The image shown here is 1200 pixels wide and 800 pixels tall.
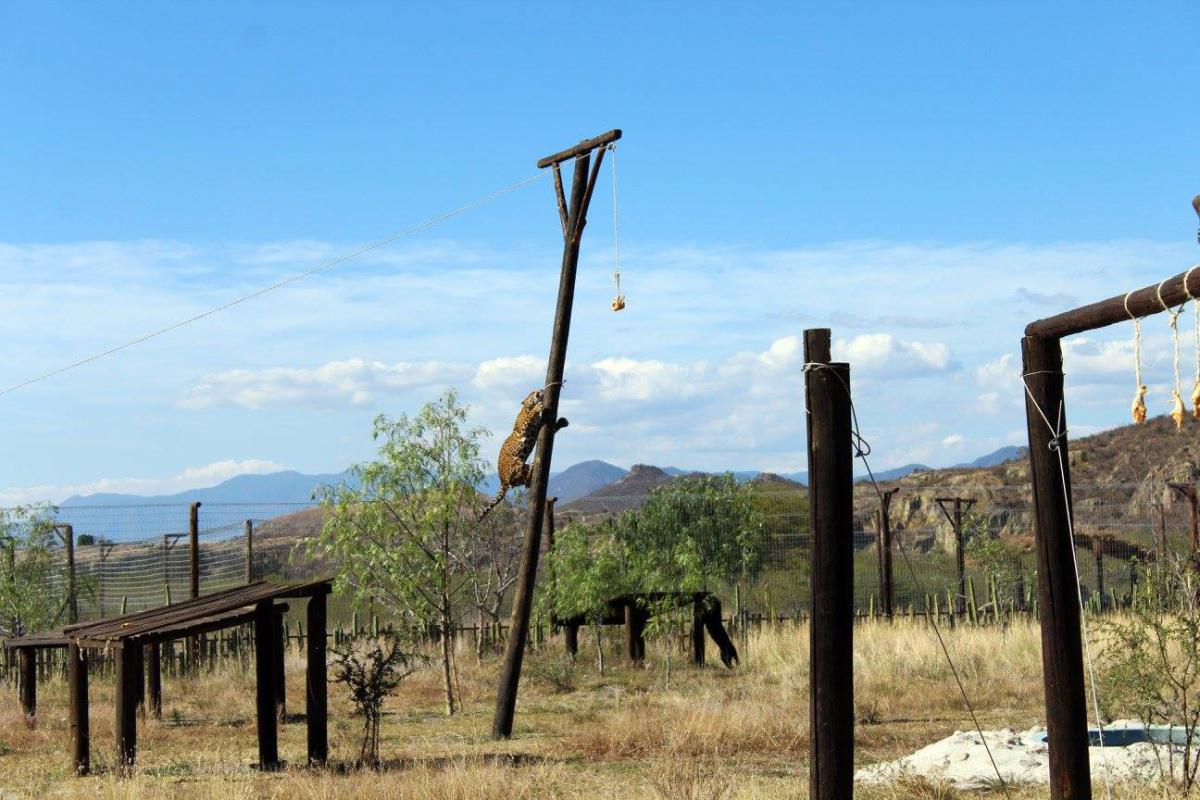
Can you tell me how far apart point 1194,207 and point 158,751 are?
1034cm

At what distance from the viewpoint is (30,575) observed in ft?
64.7

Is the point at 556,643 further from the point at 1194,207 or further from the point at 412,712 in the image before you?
the point at 1194,207

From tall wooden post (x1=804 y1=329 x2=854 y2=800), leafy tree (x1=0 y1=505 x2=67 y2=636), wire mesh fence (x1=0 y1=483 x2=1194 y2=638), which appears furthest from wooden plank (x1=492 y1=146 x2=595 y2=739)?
leafy tree (x1=0 y1=505 x2=67 y2=636)

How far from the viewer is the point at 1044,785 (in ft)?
32.5

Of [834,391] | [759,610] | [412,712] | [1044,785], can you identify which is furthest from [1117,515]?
[834,391]

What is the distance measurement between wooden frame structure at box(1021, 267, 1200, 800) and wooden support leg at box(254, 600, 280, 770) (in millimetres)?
6490

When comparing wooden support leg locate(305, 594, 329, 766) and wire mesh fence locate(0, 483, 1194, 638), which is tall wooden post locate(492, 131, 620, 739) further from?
wire mesh fence locate(0, 483, 1194, 638)

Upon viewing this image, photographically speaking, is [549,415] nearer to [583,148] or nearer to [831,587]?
[583,148]

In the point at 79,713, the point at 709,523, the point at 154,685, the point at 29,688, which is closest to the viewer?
the point at 79,713

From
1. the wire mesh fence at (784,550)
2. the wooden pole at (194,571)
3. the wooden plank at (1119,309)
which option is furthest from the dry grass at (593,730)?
the wooden plank at (1119,309)

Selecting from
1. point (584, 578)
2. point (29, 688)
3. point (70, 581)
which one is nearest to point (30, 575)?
point (70, 581)

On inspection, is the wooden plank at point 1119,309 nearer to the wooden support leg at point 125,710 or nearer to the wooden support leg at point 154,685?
the wooden support leg at point 125,710

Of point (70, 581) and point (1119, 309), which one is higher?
point (1119, 309)

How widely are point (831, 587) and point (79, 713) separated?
7177 millimetres
